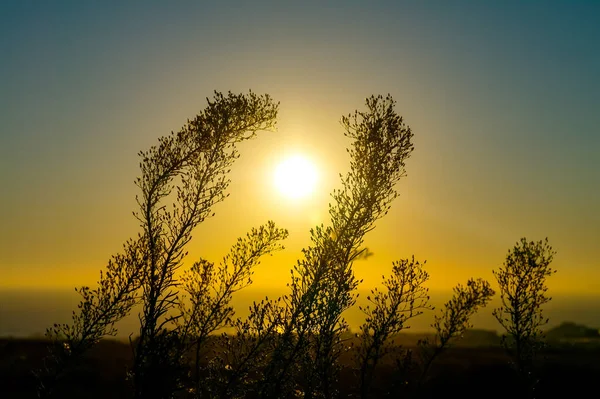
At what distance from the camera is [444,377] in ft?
178

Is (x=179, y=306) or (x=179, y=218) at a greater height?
(x=179, y=218)

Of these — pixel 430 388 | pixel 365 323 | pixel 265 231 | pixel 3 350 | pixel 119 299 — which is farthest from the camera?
pixel 3 350

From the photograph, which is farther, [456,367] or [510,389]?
[456,367]

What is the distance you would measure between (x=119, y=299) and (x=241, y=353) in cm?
667

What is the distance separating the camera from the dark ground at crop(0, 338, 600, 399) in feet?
170

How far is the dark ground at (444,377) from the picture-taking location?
51781mm

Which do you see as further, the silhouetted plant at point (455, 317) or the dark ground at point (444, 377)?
the dark ground at point (444, 377)

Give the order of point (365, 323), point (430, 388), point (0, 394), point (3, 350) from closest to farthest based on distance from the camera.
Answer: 1. point (365, 323)
2. point (0, 394)
3. point (430, 388)
4. point (3, 350)

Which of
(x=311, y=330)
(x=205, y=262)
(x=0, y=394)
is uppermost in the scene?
(x=205, y=262)

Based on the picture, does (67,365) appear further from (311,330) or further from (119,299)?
(311,330)

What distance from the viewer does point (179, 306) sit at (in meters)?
28.8

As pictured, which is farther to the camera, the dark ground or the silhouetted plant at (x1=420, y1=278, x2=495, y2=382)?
the dark ground

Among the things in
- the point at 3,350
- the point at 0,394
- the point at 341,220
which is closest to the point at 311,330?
the point at 341,220

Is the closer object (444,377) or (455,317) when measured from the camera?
(455,317)
